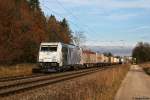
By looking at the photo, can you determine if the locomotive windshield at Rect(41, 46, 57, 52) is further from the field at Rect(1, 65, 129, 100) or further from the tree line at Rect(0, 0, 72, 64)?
the tree line at Rect(0, 0, 72, 64)

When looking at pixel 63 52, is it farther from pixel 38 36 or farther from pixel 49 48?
pixel 38 36

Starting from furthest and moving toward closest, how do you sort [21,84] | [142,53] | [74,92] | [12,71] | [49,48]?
[142,53] → [12,71] → [49,48] → [21,84] → [74,92]

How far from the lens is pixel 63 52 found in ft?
136

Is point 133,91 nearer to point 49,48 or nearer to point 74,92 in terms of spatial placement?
point 74,92

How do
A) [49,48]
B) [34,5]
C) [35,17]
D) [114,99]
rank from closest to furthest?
[114,99] → [49,48] → [35,17] → [34,5]

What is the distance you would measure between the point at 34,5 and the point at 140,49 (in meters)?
89.1

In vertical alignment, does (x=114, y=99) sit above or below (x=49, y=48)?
below

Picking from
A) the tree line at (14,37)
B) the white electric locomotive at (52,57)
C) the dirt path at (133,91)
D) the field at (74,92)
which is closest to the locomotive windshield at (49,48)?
the white electric locomotive at (52,57)

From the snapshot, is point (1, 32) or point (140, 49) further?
point (140, 49)

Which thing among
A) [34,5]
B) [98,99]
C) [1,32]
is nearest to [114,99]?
[98,99]

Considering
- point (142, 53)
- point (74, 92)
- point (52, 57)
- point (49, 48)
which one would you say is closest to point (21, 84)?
point (74, 92)

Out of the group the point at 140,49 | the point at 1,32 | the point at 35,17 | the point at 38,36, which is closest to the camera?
the point at 1,32

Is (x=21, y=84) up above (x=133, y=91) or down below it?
above

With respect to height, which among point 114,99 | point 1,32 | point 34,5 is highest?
point 34,5
